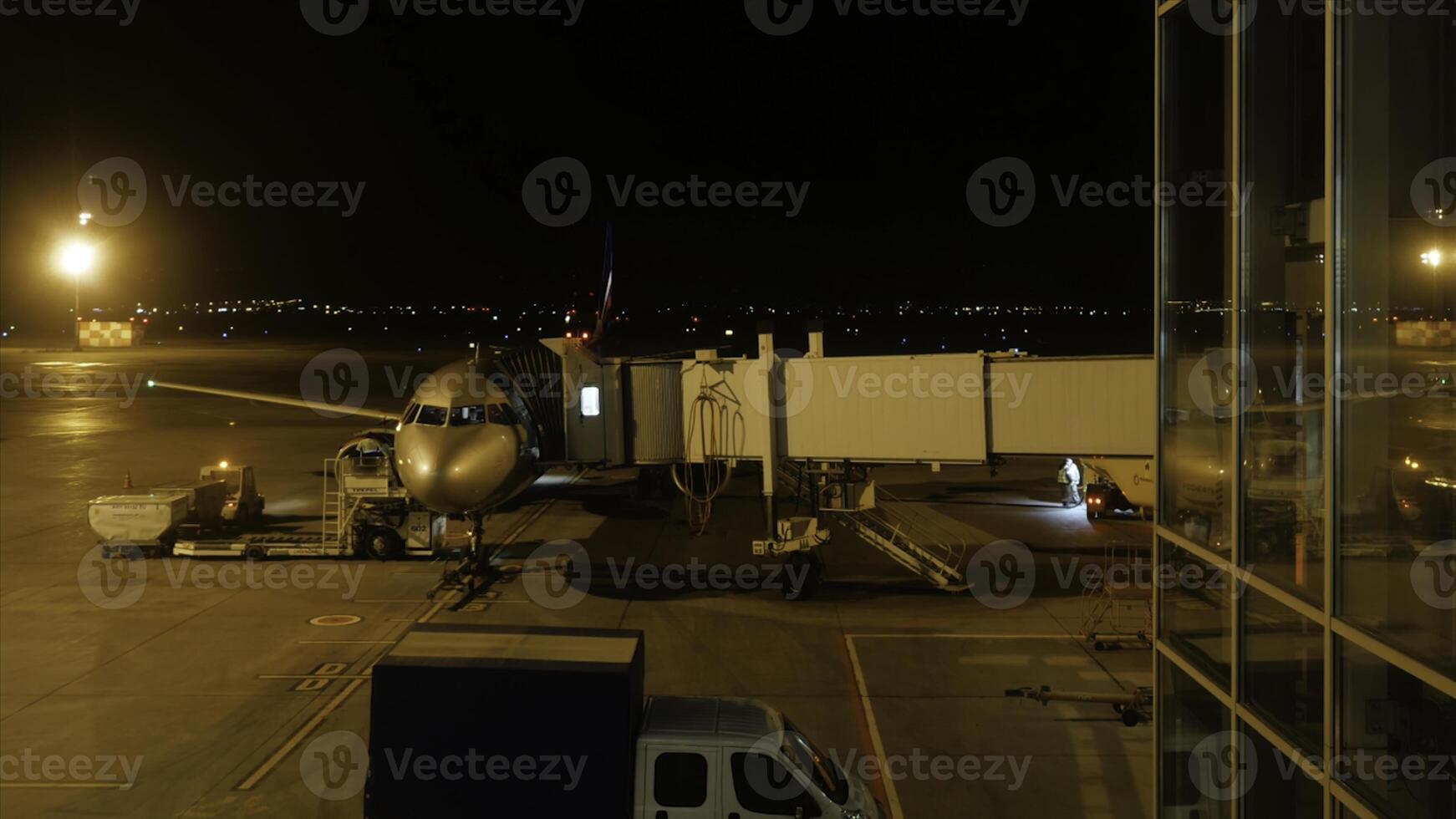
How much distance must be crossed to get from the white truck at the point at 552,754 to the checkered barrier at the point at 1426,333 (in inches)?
253

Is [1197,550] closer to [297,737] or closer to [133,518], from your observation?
[297,737]

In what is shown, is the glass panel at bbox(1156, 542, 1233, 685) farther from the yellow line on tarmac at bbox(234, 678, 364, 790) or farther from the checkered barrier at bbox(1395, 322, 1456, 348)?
the yellow line on tarmac at bbox(234, 678, 364, 790)

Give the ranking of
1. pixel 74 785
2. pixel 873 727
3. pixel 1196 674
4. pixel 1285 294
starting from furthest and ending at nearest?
pixel 873 727 → pixel 74 785 → pixel 1196 674 → pixel 1285 294

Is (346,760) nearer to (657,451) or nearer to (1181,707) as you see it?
(1181,707)

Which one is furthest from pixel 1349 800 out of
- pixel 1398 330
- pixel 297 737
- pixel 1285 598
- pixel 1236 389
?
pixel 297 737

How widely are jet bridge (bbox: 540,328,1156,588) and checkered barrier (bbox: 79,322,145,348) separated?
10331 mm

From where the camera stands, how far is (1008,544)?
26.8 metres

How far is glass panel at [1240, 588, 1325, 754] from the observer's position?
22.0 ft

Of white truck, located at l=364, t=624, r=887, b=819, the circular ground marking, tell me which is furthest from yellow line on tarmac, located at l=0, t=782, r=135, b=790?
the circular ground marking

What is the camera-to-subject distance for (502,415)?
2211cm

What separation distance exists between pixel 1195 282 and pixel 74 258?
17.7 m

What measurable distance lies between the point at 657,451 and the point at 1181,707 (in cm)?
1606

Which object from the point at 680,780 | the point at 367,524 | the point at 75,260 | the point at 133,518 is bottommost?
the point at 680,780

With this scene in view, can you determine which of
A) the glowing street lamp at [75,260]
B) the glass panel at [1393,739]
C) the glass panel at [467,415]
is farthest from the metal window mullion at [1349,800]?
the glowing street lamp at [75,260]
